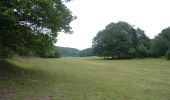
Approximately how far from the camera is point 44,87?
1589cm

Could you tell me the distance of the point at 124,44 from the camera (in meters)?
84.8

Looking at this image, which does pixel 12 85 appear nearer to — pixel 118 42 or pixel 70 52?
pixel 118 42

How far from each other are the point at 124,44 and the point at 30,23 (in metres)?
65.9

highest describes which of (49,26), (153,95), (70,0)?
(70,0)

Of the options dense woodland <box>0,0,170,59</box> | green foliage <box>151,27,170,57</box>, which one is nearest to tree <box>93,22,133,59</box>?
green foliage <box>151,27,170,57</box>

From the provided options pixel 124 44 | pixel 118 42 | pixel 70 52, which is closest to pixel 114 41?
pixel 118 42

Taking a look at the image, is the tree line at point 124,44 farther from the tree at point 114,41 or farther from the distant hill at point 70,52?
the distant hill at point 70,52

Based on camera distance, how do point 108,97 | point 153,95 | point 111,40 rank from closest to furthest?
point 108,97
point 153,95
point 111,40

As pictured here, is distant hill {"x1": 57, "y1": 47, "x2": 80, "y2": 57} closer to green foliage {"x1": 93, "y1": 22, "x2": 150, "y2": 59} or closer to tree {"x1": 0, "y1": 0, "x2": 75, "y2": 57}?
green foliage {"x1": 93, "y1": 22, "x2": 150, "y2": 59}

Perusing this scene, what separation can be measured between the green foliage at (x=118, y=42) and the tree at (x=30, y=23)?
63346mm

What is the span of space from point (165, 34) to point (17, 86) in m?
72.4

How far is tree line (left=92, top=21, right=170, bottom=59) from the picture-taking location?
83250mm

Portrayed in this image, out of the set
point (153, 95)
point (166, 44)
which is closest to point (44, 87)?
point (153, 95)

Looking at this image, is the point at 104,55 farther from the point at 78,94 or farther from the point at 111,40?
the point at 78,94
